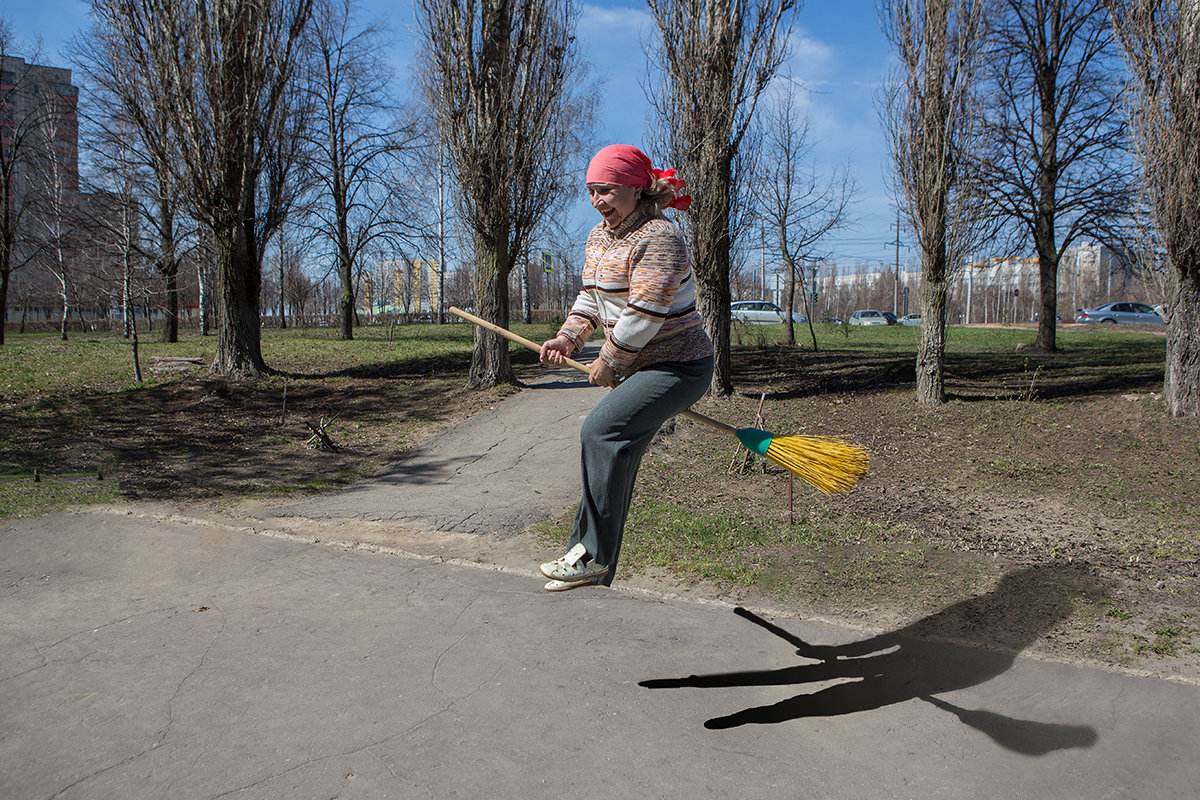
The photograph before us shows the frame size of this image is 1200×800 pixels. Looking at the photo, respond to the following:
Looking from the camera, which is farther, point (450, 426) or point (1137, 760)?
point (450, 426)

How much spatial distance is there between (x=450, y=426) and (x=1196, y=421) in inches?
380

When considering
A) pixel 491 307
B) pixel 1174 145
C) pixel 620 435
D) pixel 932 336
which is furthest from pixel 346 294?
pixel 620 435

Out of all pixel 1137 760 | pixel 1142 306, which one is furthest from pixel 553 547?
pixel 1142 306

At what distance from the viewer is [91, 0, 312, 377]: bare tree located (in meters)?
13.2

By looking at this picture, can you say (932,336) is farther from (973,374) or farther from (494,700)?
(494,700)

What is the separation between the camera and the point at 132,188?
26.0 metres

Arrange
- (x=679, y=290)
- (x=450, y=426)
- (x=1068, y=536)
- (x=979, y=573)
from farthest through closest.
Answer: (x=450, y=426) < (x=1068, y=536) < (x=979, y=573) < (x=679, y=290)

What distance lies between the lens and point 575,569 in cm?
410

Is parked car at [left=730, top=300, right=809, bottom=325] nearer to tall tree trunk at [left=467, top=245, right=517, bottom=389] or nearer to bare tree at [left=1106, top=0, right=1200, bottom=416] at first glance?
tall tree trunk at [left=467, top=245, right=517, bottom=389]

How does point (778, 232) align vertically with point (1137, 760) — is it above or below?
above

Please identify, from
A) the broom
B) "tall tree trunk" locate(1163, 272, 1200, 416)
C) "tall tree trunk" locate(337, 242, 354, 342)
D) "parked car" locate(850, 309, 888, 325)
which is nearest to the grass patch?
the broom

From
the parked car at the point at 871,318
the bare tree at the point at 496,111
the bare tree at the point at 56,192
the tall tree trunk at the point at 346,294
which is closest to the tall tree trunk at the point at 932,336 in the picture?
the bare tree at the point at 496,111

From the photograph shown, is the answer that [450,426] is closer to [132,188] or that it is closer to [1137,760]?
[1137,760]

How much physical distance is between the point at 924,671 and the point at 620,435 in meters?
2.03
